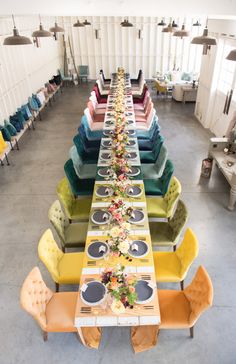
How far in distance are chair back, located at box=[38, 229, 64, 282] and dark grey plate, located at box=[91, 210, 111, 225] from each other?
70 cm

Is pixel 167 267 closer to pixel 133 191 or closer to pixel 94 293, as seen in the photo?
pixel 94 293

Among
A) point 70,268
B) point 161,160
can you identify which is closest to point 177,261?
point 70,268

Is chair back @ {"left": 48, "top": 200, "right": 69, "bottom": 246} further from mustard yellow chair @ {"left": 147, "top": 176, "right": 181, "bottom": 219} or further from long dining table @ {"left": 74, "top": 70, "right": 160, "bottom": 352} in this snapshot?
mustard yellow chair @ {"left": 147, "top": 176, "right": 181, "bottom": 219}

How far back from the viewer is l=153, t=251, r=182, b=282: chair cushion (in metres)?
3.63

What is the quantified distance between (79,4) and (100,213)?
2760mm

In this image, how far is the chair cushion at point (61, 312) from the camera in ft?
10.4

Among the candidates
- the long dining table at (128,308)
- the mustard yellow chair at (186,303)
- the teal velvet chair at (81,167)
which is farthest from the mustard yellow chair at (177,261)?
the teal velvet chair at (81,167)

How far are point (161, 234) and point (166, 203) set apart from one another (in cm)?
78

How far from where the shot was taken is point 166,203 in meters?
4.87

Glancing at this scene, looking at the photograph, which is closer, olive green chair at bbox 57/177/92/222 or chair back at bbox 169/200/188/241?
chair back at bbox 169/200/188/241

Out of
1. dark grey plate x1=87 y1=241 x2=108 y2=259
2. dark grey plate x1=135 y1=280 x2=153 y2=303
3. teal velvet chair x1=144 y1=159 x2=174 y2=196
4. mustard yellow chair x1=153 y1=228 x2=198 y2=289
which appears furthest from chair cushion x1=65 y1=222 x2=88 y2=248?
teal velvet chair x1=144 y1=159 x2=174 y2=196

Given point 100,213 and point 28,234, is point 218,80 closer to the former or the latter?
point 100,213

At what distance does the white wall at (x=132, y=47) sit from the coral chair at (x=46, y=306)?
50.6ft

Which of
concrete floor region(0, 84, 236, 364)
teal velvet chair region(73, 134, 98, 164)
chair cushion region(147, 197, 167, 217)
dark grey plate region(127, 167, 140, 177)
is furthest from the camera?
teal velvet chair region(73, 134, 98, 164)
